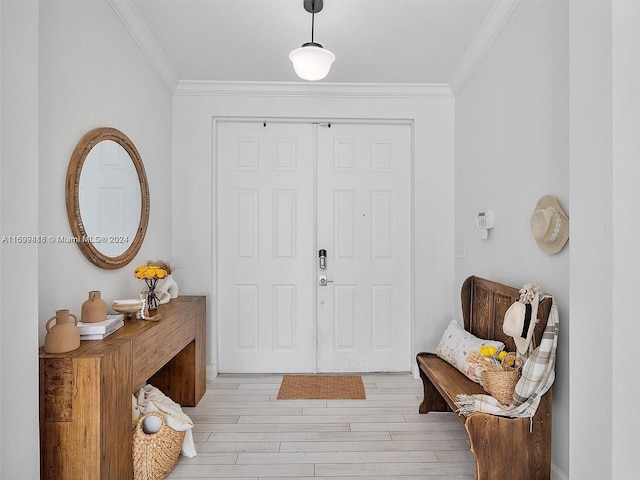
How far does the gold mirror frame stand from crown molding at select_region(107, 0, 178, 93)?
69 centimetres

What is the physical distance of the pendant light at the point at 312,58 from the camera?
2.27m

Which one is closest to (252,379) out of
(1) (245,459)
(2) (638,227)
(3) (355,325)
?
(3) (355,325)

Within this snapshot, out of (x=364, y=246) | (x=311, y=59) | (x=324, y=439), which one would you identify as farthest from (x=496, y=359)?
(x=311, y=59)

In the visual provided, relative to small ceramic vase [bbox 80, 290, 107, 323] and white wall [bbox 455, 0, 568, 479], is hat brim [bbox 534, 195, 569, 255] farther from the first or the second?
small ceramic vase [bbox 80, 290, 107, 323]

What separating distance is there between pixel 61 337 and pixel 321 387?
7.07ft

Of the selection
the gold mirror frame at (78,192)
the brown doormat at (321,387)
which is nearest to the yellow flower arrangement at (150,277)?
the gold mirror frame at (78,192)

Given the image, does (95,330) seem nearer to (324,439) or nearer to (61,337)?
(61,337)

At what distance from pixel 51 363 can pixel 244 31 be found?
2223 mm

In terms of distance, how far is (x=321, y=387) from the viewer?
337cm

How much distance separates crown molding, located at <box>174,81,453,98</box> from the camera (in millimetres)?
3545

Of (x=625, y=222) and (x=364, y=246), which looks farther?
(x=364, y=246)

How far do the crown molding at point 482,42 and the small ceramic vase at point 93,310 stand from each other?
268cm

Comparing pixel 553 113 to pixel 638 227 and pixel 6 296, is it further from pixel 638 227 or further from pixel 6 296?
pixel 6 296

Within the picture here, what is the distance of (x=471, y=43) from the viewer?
291 centimetres
